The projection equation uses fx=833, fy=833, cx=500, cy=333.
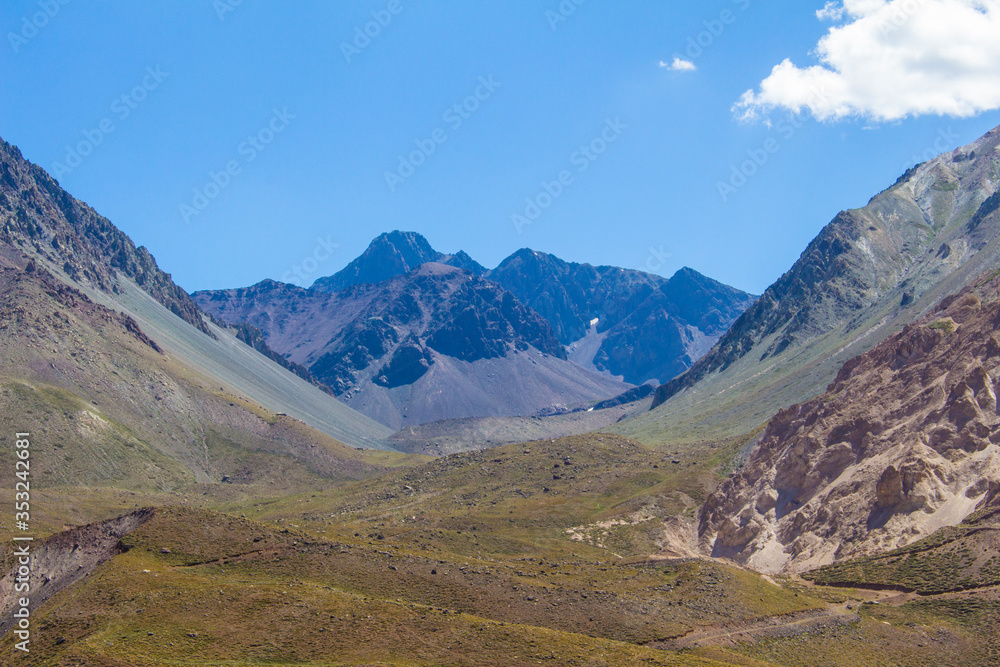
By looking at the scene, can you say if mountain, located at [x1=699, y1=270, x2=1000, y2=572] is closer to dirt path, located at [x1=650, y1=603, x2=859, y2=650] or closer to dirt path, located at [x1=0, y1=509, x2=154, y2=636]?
dirt path, located at [x1=650, y1=603, x2=859, y2=650]

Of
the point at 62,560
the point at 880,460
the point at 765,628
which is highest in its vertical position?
the point at 880,460

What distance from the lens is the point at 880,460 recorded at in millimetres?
87250

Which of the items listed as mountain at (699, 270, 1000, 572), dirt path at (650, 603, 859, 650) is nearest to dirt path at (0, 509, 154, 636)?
dirt path at (650, 603, 859, 650)

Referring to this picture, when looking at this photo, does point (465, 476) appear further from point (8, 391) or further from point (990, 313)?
point (8, 391)

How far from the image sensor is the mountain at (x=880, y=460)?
259 ft

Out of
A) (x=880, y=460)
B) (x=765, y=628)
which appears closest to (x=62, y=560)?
(x=765, y=628)

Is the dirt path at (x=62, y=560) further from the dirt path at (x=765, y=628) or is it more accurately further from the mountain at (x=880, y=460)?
the mountain at (x=880, y=460)

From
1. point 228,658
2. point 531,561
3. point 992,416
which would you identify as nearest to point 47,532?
point 531,561

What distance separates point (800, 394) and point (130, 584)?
17088 centimetres

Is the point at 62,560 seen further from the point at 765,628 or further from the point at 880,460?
the point at 880,460

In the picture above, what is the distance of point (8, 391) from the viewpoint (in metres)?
188

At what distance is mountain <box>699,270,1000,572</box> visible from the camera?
7906 centimetres

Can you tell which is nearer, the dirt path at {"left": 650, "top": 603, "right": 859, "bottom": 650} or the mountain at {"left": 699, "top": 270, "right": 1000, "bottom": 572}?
the dirt path at {"left": 650, "top": 603, "right": 859, "bottom": 650}

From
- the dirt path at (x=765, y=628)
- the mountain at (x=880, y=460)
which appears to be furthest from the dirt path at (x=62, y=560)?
the mountain at (x=880, y=460)
